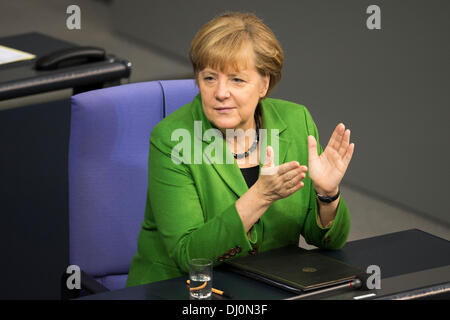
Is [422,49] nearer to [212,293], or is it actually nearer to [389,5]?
[389,5]

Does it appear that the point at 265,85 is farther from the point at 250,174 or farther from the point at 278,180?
the point at 278,180

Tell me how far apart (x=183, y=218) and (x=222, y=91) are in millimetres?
349

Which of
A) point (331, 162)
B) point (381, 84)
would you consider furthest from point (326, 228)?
point (381, 84)

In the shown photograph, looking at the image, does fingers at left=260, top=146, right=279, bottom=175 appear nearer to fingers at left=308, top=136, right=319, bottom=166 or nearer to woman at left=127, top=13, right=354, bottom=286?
woman at left=127, top=13, right=354, bottom=286

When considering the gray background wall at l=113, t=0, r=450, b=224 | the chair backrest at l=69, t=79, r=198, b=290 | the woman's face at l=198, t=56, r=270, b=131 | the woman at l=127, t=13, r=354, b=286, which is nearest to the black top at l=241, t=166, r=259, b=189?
the woman at l=127, t=13, r=354, b=286

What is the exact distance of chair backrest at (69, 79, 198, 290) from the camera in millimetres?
2426

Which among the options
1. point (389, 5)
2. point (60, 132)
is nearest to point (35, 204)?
point (60, 132)

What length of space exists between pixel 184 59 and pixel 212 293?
4.51 m

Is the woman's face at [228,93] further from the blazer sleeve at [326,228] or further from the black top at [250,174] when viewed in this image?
the blazer sleeve at [326,228]

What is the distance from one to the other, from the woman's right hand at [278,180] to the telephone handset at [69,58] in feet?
4.54

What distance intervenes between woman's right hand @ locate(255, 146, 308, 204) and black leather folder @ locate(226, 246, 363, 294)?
0.47 feet

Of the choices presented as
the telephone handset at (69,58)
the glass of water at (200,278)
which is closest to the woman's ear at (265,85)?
the glass of water at (200,278)
